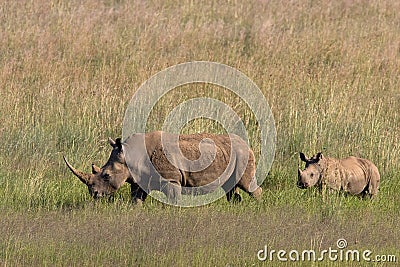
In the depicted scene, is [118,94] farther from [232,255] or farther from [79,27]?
[232,255]

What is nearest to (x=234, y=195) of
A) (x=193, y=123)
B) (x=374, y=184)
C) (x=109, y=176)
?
(x=109, y=176)

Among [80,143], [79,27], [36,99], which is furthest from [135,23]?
[80,143]

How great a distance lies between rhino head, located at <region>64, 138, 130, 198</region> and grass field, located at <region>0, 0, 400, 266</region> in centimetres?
17

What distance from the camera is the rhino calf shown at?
352 inches

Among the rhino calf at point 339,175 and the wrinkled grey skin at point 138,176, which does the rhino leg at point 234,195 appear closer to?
the wrinkled grey skin at point 138,176

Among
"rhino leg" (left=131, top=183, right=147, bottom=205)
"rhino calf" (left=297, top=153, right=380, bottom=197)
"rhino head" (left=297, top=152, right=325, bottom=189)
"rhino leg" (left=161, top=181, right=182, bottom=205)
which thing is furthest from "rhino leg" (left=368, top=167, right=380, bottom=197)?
"rhino leg" (left=131, top=183, right=147, bottom=205)

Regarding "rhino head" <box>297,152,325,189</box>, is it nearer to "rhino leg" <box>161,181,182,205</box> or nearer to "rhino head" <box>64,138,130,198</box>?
"rhino leg" <box>161,181,182,205</box>

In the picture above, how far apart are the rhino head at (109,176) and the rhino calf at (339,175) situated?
1.76 m

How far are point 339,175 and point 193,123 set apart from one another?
2777mm

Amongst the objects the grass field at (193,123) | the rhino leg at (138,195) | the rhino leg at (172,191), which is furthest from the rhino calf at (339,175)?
the rhino leg at (138,195)

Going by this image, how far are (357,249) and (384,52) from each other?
860 centimetres

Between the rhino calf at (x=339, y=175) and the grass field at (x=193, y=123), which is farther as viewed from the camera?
the rhino calf at (x=339, y=175)

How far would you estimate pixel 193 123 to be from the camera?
37.1 feet

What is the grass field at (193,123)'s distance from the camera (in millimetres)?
7586
